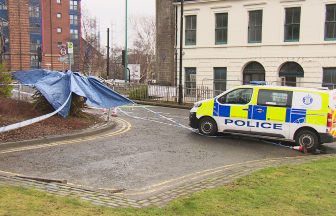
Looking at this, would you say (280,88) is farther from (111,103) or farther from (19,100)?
(19,100)

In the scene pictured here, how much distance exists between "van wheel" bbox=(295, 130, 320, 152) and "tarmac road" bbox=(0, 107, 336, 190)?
20.0 inches

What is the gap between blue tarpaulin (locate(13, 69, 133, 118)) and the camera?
14.9 metres

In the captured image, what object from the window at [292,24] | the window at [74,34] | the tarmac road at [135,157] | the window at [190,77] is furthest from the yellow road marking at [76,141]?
the window at [74,34]

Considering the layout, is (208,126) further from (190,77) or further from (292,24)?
(190,77)

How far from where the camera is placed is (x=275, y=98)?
41.9ft

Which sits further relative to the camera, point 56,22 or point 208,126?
point 56,22

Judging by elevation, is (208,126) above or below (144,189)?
above

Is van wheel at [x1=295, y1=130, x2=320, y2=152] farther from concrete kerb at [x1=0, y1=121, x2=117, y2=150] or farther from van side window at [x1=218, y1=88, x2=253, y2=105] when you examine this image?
concrete kerb at [x1=0, y1=121, x2=117, y2=150]

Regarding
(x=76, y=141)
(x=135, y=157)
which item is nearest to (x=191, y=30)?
(x=76, y=141)

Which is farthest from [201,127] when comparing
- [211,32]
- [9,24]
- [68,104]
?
[9,24]

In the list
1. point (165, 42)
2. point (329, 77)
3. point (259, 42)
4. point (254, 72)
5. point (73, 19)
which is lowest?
point (329, 77)

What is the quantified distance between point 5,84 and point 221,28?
677 inches

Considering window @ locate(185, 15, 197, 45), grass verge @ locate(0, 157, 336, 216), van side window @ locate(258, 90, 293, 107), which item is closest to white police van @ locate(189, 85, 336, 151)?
van side window @ locate(258, 90, 293, 107)

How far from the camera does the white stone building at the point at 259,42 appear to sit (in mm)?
26016
